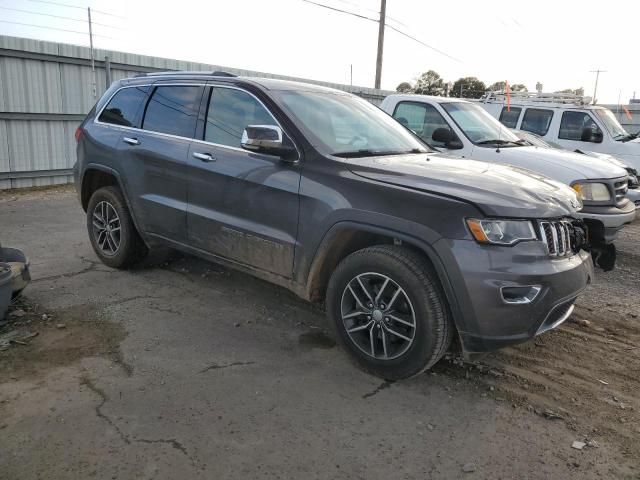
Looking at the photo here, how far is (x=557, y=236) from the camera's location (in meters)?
3.20

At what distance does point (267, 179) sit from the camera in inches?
151

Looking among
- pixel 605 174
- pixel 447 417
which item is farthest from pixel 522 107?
pixel 447 417

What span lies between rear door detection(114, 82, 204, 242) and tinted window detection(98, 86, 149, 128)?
118mm

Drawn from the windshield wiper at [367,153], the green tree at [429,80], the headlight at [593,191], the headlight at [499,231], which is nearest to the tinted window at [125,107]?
the windshield wiper at [367,153]

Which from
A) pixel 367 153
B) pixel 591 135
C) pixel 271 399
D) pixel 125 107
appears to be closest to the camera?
pixel 271 399

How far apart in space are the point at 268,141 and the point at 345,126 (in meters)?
0.82

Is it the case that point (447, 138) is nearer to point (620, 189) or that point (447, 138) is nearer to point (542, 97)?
point (620, 189)

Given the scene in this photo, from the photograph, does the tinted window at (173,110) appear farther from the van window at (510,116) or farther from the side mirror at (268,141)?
the van window at (510,116)

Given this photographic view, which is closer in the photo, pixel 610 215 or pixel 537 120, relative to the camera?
pixel 610 215

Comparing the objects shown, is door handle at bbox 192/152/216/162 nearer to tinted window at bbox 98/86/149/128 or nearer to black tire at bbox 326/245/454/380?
tinted window at bbox 98/86/149/128

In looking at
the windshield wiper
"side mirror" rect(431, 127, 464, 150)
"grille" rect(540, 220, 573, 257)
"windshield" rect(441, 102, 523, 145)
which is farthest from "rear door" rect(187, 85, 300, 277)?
"windshield" rect(441, 102, 523, 145)

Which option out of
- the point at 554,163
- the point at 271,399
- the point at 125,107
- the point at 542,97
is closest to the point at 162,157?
the point at 125,107

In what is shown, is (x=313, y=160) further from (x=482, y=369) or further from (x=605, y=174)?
(x=605, y=174)

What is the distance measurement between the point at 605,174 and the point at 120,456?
585 cm
